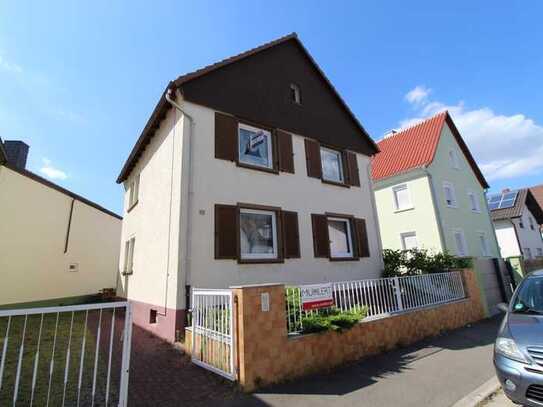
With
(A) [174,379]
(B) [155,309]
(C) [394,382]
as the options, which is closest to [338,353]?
(C) [394,382]

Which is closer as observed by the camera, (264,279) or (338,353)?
(338,353)

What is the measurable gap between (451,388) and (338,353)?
6.31 feet

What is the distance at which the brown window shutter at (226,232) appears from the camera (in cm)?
795

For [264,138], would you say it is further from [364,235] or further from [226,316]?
[226,316]

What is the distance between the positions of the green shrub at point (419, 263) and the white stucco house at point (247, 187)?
62cm

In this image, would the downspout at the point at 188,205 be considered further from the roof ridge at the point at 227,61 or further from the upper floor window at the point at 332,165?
the upper floor window at the point at 332,165

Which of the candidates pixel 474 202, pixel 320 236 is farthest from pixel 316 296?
pixel 474 202

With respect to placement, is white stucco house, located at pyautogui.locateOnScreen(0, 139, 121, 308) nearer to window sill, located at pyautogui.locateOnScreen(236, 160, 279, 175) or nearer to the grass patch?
the grass patch

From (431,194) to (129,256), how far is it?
1578cm

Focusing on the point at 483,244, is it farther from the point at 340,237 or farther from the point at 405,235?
the point at 340,237

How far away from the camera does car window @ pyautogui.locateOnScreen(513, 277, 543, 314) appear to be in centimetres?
466

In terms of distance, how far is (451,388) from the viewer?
4.94 m

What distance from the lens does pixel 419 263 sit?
11.2m

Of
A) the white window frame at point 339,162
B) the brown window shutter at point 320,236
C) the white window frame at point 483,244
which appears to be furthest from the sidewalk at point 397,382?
the white window frame at point 483,244
